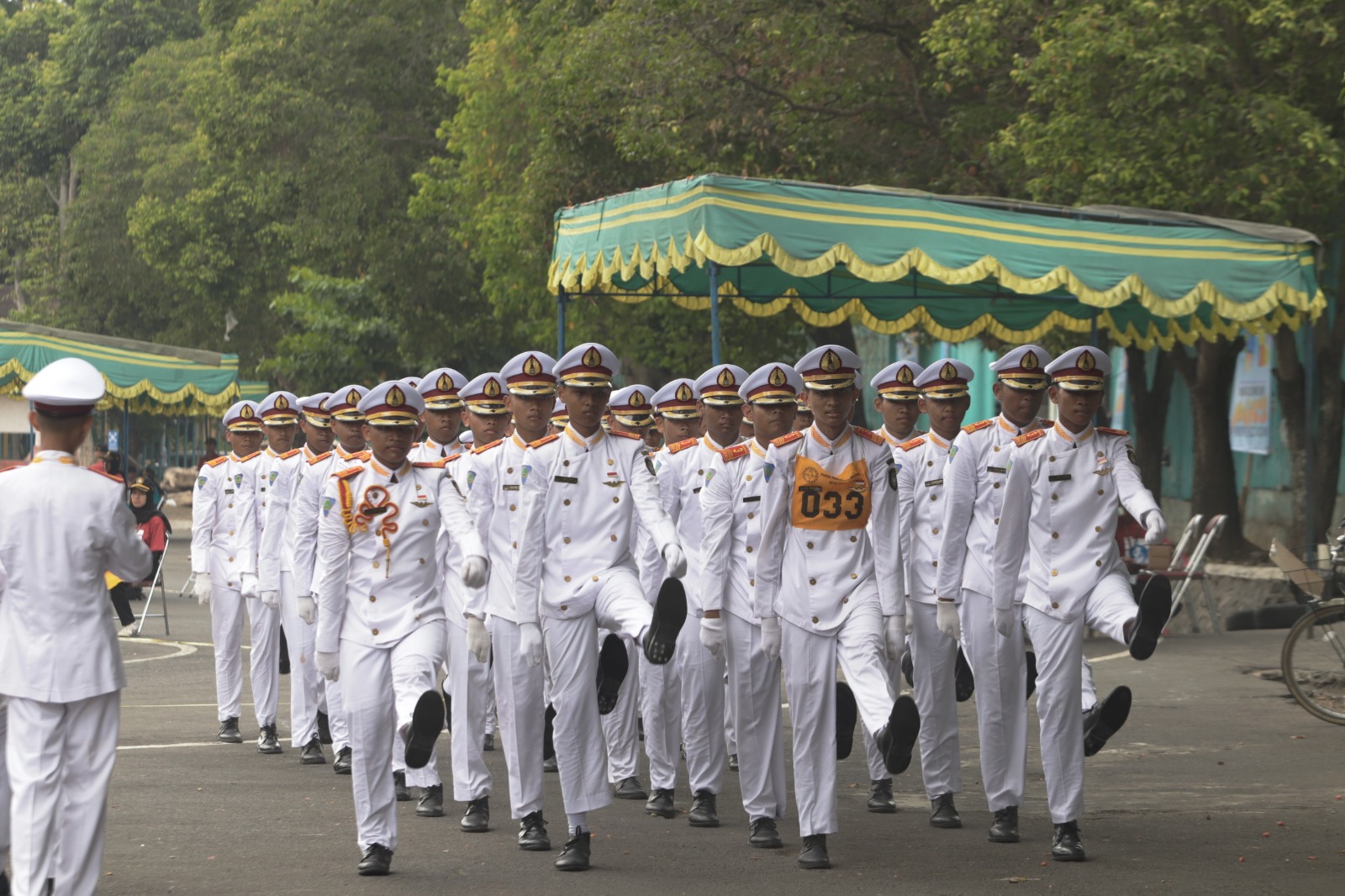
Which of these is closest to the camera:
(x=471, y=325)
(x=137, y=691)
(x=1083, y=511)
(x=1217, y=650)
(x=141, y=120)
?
(x=1083, y=511)

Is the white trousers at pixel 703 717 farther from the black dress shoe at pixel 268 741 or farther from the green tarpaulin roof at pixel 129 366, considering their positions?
the green tarpaulin roof at pixel 129 366

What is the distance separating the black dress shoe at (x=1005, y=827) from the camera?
8.83 meters

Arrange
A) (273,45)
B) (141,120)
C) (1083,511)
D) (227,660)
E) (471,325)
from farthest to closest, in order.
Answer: (141,120) → (273,45) → (471,325) → (227,660) → (1083,511)

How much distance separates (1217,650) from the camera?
17094mm

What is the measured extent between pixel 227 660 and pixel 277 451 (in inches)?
57.6

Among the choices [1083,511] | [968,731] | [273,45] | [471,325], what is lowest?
[968,731]

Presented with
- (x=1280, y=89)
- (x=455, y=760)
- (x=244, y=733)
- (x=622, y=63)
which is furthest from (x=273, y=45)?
(x=455, y=760)

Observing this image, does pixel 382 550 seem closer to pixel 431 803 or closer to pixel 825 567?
pixel 431 803

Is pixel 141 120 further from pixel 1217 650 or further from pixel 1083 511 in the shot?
pixel 1083 511

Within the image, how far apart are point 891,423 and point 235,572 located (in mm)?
4804

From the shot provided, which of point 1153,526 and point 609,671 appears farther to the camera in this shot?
point 609,671

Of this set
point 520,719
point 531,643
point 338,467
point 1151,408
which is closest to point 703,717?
point 520,719

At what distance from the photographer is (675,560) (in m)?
8.17

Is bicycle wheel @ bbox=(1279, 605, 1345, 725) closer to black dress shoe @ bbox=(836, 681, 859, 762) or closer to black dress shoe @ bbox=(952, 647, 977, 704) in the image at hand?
black dress shoe @ bbox=(952, 647, 977, 704)
